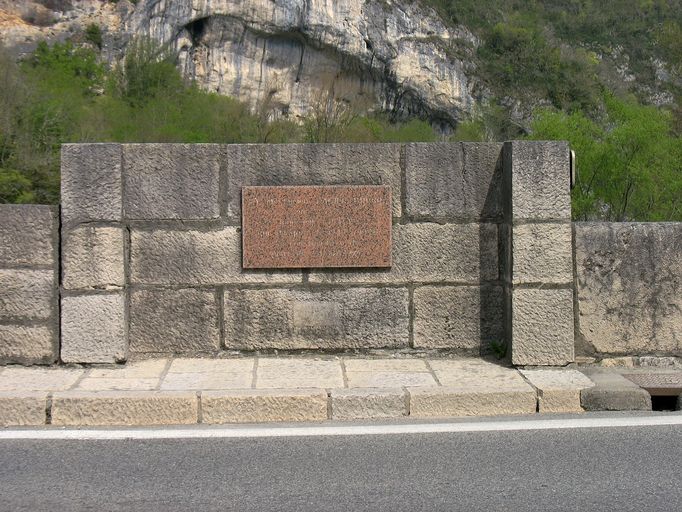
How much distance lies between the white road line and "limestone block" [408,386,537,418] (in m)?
0.20

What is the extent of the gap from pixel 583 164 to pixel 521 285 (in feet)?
30.3

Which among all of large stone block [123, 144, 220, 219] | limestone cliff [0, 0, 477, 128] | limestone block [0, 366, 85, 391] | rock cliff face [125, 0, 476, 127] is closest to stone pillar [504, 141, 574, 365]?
large stone block [123, 144, 220, 219]

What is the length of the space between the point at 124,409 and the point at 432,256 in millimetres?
2720

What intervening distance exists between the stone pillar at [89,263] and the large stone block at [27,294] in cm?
12

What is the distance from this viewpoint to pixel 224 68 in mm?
63562

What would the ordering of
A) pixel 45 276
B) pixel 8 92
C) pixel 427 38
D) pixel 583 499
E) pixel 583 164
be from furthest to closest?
pixel 427 38 → pixel 8 92 → pixel 583 164 → pixel 45 276 → pixel 583 499

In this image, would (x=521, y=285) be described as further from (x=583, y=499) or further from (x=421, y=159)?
(x=583, y=499)

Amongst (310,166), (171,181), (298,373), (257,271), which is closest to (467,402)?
(298,373)

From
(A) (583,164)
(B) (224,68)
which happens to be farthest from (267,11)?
(A) (583,164)

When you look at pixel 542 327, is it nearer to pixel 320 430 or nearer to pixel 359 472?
pixel 320 430

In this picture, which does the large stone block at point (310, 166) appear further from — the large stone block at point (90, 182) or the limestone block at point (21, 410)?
the limestone block at point (21, 410)

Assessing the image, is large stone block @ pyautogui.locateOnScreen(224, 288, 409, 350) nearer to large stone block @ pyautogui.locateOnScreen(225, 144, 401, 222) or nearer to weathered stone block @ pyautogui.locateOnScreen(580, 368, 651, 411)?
large stone block @ pyautogui.locateOnScreen(225, 144, 401, 222)

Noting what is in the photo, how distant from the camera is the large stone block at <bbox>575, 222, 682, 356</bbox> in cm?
674

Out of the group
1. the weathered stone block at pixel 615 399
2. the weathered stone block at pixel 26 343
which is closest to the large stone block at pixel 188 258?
the weathered stone block at pixel 26 343
